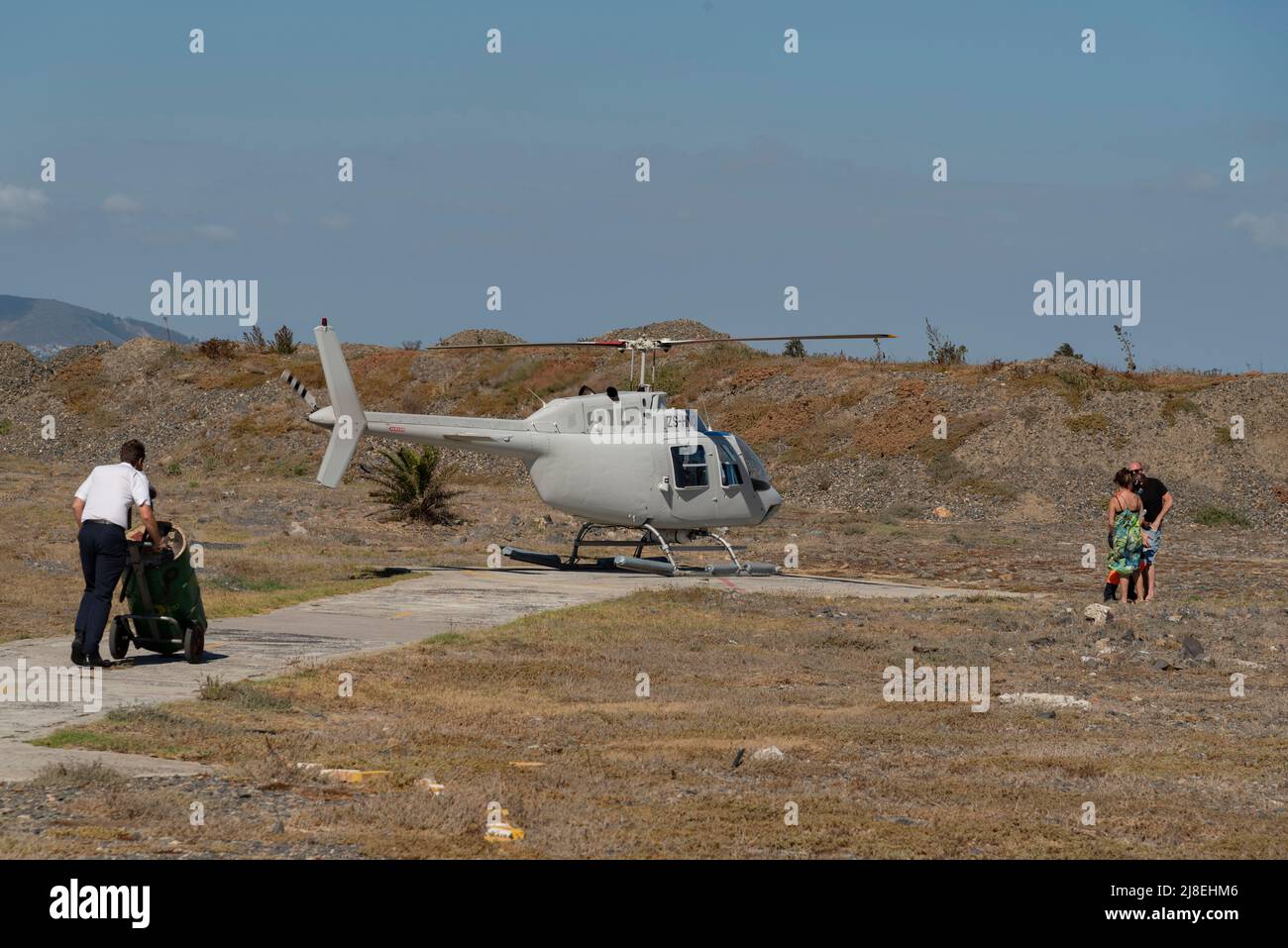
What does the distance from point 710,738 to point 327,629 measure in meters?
6.96

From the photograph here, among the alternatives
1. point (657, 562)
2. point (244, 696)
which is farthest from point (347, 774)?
point (657, 562)

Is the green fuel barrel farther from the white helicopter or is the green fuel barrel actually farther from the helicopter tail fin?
the white helicopter

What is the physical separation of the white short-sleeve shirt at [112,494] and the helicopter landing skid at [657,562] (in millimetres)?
12261

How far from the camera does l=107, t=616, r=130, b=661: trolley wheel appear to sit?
43.3ft

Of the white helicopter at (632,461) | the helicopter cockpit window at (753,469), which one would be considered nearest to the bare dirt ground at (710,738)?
the white helicopter at (632,461)

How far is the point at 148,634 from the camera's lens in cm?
1359

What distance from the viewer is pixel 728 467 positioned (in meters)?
24.7

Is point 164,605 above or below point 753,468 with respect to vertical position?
below

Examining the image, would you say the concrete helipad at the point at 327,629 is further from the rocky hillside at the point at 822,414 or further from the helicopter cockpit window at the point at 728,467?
the rocky hillside at the point at 822,414

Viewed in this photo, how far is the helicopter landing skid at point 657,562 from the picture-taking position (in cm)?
2420

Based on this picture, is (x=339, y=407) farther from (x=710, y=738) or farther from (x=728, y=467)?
(x=710, y=738)

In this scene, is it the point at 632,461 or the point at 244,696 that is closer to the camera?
the point at 244,696

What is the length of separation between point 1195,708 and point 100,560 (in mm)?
9760

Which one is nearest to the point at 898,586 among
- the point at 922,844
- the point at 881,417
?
the point at 922,844
